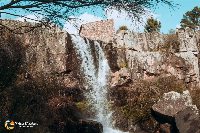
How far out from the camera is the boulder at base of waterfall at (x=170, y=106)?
857cm

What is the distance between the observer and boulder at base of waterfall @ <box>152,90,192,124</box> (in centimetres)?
857

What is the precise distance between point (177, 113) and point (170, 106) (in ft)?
1.46

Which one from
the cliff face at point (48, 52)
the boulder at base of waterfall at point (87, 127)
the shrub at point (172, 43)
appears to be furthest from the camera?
the shrub at point (172, 43)

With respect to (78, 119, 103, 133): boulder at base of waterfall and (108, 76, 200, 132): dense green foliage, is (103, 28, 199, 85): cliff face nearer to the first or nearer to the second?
(108, 76, 200, 132): dense green foliage

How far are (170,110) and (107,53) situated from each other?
5.36 m

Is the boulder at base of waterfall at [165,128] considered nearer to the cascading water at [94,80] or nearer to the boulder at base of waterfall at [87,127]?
the cascading water at [94,80]

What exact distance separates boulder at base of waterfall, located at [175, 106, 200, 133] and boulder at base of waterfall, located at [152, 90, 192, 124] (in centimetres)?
22

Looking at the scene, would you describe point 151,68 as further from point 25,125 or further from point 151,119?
point 25,125

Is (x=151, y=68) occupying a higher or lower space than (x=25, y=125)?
higher

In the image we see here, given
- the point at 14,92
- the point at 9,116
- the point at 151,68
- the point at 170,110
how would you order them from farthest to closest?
1. the point at 151,68
2. the point at 170,110
3. the point at 14,92
4. the point at 9,116

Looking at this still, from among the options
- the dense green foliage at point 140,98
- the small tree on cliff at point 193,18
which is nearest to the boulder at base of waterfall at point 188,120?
the dense green foliage at point 140,98

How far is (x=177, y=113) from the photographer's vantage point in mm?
8414

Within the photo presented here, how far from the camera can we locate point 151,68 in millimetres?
13492

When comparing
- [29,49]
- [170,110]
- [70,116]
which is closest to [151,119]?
[170,110]
